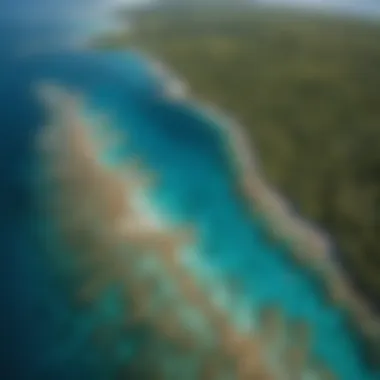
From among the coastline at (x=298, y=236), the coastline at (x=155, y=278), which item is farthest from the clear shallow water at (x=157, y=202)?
the coastline at (x=155, y=278)

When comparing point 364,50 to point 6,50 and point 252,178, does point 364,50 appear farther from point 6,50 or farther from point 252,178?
point 6,50

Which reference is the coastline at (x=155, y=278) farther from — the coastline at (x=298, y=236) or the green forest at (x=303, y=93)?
the green forest at (x=303, y=93)

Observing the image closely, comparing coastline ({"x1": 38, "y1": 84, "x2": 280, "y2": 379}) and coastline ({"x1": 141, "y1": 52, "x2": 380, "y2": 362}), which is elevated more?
coastline ({"x1": 141, "y1": 52, "x2": 380, "y2": 362})

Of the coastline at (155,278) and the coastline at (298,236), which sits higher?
the coastline at (298,236)

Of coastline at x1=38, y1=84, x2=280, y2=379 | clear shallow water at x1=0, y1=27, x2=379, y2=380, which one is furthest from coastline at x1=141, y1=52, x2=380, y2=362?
coastline at x1=38, y1=84, x2=280, y2=379

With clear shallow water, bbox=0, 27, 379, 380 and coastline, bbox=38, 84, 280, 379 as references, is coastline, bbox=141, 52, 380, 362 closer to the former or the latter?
clear shallow water, bbox=0, 27, 379, 380

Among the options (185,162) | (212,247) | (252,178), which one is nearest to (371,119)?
(252,178)
